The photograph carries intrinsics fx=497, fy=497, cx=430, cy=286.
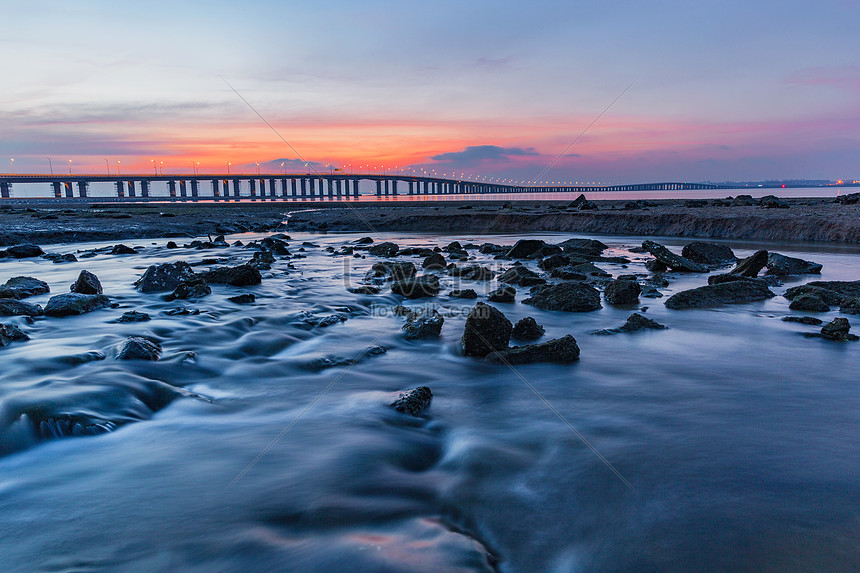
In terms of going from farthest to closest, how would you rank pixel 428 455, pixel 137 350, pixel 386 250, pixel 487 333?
pixel 386 250
pixel 487 333
pixel 137 350
pixel 428 455

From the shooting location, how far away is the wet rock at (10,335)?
25.3 ft

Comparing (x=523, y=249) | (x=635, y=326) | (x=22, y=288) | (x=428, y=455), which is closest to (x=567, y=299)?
(x=635, y=326)

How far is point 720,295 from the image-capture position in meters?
11.2

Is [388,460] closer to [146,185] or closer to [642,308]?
[642,308]

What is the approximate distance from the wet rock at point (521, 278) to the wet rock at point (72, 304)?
32.3 ft

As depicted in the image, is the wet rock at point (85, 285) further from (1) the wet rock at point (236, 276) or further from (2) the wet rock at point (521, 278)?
(2) the wet rock at point (521, 278)

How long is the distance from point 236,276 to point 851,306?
14294 mm

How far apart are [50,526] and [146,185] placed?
200605mm

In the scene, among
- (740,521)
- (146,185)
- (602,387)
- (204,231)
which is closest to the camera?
(740,521)

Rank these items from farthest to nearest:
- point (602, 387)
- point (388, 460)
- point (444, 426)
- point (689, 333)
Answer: point (689, 333) < point (602, 387) < point (444, 426) < point (388, 460)

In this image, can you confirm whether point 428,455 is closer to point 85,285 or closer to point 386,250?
point 85,285

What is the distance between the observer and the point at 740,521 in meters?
3.57

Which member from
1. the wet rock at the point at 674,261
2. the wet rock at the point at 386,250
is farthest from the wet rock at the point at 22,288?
the wet rock at the point at 674,261

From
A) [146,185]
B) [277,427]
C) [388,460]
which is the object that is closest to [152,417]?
[277,427]
